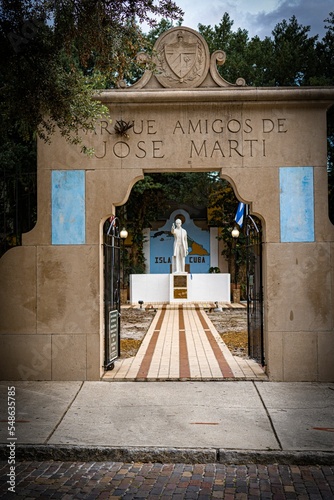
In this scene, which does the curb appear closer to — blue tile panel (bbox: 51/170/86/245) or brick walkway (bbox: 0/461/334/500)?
brick walkway (bbox: 0/461/334/500)

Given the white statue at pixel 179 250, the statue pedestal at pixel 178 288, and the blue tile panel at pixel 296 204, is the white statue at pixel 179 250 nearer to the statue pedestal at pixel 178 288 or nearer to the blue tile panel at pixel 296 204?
the statue pedestal at pixel 178 288

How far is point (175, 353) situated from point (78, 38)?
667 cm

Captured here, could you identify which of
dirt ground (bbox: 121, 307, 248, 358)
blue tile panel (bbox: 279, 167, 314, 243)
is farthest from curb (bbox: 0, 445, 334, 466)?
dirt ground (bbox: 121, 307, 248, 358)

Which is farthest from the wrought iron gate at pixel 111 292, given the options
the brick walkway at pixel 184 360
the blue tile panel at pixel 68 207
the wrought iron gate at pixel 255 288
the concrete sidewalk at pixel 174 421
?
A: the wrought iron gate at pixel 255 288

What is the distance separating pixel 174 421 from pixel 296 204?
391 cm

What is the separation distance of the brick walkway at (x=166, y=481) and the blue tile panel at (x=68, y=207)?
388 centimetres

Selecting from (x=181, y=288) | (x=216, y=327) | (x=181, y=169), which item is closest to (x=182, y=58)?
(x=181, y=169)

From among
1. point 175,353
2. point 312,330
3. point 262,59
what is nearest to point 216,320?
point 175,353

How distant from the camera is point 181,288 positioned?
25.6 metres

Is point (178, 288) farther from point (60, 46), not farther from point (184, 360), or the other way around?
point (60, 46)

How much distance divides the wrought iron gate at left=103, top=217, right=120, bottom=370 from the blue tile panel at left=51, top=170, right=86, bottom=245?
0.62 metres

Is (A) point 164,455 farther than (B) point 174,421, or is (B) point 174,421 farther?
(B) point 174,421

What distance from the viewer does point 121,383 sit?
806cm

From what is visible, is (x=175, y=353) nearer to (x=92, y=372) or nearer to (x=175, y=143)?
(x=92, y=372)
